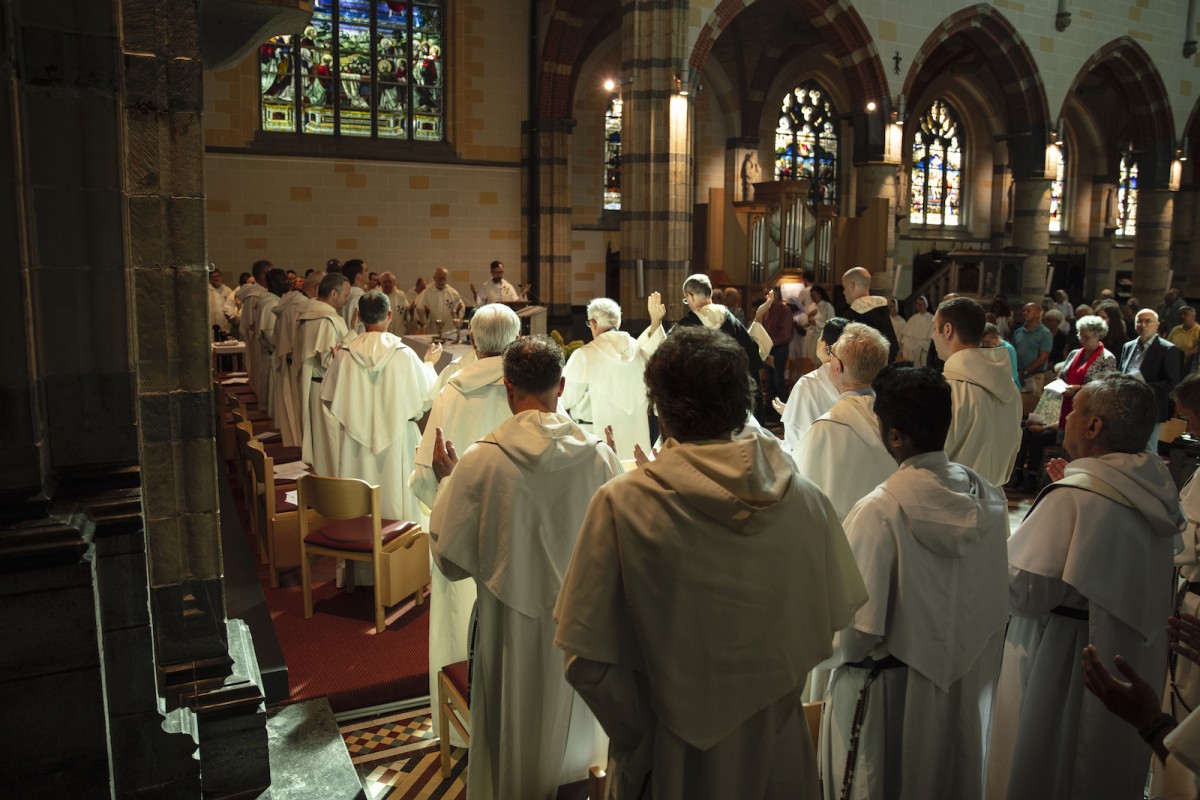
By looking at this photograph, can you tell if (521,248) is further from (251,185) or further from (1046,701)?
(1046,701)

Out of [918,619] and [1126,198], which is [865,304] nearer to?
[918,619]

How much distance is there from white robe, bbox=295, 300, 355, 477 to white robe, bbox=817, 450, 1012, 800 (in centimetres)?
448

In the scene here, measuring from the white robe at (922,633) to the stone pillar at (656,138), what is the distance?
9.97 meters

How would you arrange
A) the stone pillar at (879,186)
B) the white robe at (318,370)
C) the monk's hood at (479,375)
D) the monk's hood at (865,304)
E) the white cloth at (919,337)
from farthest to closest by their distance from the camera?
1. the stone pillar at (879,186)
2. the white cloth at (919,337)
3. the monk's hood at (865,304)
4. the white robe at (318,370)
5. the monk's hood at (479,375)

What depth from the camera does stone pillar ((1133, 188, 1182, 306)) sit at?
760 inches

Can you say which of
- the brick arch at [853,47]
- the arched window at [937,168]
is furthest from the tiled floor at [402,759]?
the arched window at [937,168]

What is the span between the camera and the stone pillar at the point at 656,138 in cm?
1189

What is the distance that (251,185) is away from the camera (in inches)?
569

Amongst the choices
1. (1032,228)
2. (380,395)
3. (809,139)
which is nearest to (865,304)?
(380,395)

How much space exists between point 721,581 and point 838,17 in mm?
14628

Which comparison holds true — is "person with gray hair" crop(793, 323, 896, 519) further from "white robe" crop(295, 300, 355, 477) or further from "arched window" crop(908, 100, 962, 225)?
"arched window" crop(908, 100, 962, 225)

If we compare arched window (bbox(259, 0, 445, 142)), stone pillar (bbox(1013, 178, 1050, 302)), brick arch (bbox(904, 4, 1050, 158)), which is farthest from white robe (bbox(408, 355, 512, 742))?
stone pillar (bbox(1013, 178, 1050, 302))

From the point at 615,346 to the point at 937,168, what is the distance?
17720 millimetres

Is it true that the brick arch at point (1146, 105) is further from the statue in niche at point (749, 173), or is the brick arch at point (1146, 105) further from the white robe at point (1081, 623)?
the white robe at point (1081, 623)
